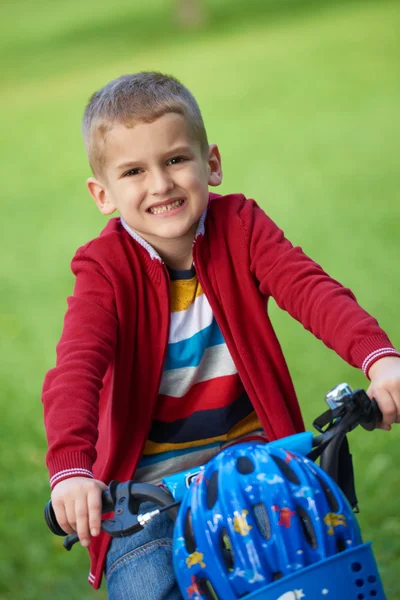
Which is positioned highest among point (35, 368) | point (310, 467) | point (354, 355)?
point (35, 368)

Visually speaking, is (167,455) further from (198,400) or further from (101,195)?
(101,195)

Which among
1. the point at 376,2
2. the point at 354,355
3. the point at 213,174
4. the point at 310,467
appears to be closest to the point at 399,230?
A: the point at 213,174

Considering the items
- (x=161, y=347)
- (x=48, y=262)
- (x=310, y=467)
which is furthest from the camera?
(x=48, y=262)

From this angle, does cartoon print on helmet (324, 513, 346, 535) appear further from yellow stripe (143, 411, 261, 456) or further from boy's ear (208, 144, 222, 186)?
boy's ear (208, 144, 222, 186)

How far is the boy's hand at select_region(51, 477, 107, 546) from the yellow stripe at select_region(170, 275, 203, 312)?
0.67 metres

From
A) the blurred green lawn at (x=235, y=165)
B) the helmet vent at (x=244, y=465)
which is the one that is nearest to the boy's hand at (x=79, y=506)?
the helmet vent at (x=244, y=465)

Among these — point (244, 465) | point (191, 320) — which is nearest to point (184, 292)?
point (191, 320)

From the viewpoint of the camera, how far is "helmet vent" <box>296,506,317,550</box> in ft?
4.55

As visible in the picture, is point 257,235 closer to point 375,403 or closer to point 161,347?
point 161,347

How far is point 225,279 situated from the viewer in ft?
7.05

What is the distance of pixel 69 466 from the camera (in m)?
1.67

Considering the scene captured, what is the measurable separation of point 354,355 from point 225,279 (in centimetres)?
45

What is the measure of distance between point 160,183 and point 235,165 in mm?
5692

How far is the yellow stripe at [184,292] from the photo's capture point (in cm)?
218
